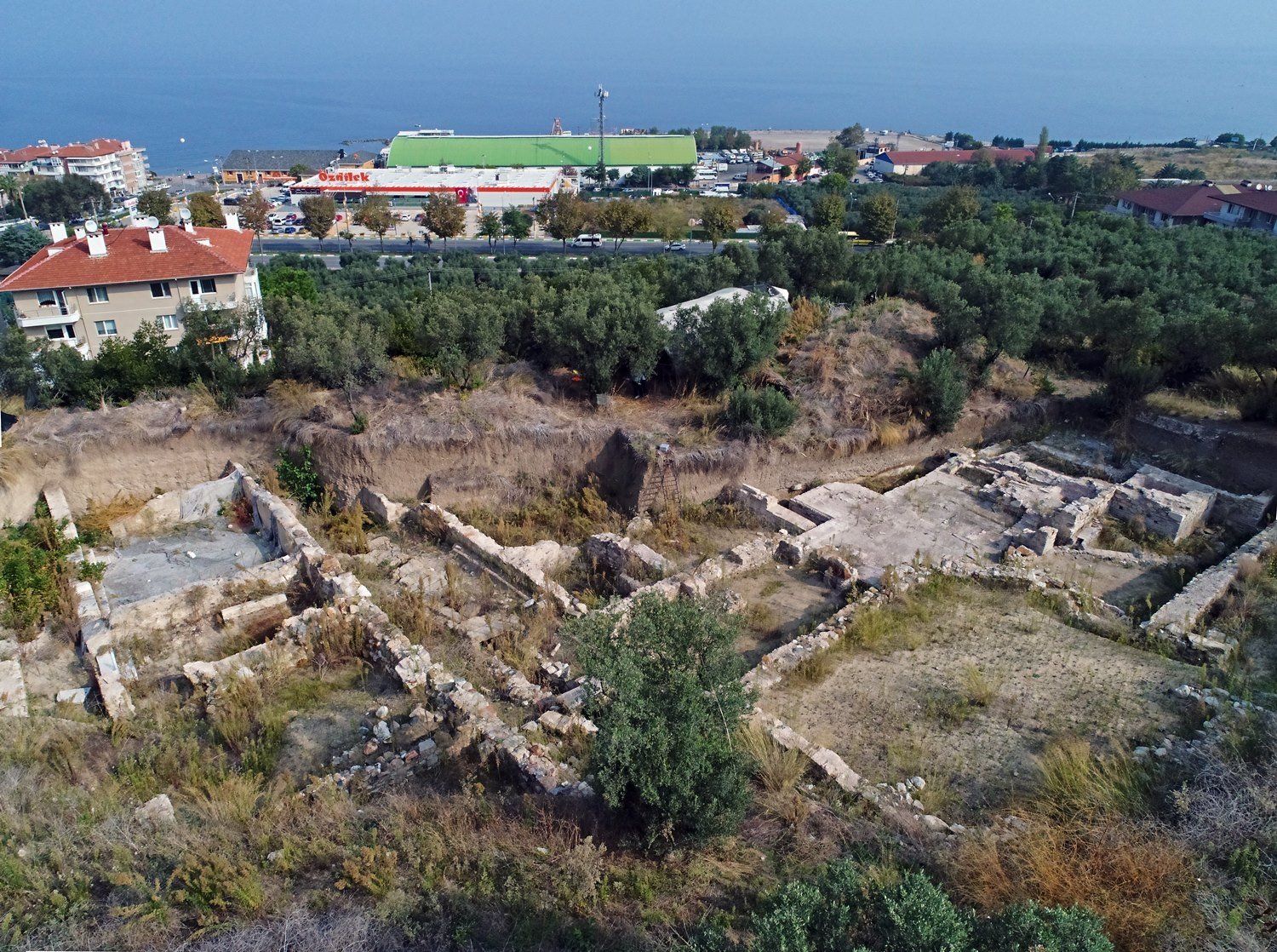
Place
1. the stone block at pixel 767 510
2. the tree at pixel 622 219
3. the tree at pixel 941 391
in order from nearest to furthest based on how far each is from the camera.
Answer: the stone block at pixel 767 510 < the tree at pixel 941 391 < the tree at pixel 622 219

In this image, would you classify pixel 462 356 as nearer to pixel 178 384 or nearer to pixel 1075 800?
pixel 178 384

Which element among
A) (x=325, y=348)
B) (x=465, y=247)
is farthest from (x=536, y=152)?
(x=325, y=348)

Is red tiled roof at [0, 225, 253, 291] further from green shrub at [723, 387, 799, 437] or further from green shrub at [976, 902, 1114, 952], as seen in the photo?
green shrub at [976, 902, 1114, 952]

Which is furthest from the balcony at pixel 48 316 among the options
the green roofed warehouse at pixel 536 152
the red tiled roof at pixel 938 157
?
the red tiled roof at pixel 938 157

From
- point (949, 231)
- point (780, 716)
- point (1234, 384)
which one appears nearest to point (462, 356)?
point (780, 716)

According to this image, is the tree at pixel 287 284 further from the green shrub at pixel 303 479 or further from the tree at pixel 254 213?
the tree at pixel 254 213

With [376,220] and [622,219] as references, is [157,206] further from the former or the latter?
[622,219]
